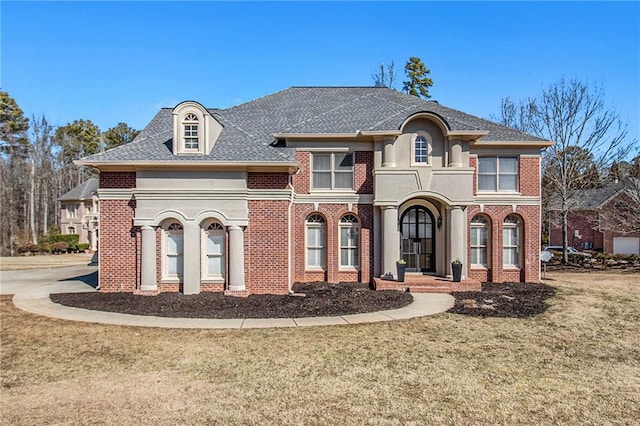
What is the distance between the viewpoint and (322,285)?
51.4 ft

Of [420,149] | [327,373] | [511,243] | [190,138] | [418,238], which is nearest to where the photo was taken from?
[327,373]

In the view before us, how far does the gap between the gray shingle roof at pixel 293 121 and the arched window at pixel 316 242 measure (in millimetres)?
3100

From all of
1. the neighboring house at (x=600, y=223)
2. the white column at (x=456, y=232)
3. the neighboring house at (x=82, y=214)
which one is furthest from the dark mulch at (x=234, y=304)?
the neighboring house at (x=82, y=214)

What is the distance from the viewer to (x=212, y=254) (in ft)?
44.2

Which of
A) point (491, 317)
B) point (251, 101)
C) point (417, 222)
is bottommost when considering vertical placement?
point (491, 317)

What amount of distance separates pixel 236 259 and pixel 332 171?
586cm

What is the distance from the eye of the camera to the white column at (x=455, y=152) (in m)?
15.7

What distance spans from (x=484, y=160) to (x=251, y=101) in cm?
1209

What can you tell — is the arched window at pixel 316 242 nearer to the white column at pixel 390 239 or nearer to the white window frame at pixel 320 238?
the white window frame at pixel 320 238

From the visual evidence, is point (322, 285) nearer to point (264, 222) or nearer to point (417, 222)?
point (264, 222)

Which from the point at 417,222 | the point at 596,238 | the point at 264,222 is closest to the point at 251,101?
the point at 264,222

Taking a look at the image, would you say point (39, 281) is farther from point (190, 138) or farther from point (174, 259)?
point (190, 138)

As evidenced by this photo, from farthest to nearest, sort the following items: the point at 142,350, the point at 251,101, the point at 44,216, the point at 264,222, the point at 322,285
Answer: the point at 44,216 → the point at 251,101 → the point at 322,285 → the point at 264,222 → the point at 142,350

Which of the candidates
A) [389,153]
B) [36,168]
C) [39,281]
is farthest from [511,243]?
[36,168]
